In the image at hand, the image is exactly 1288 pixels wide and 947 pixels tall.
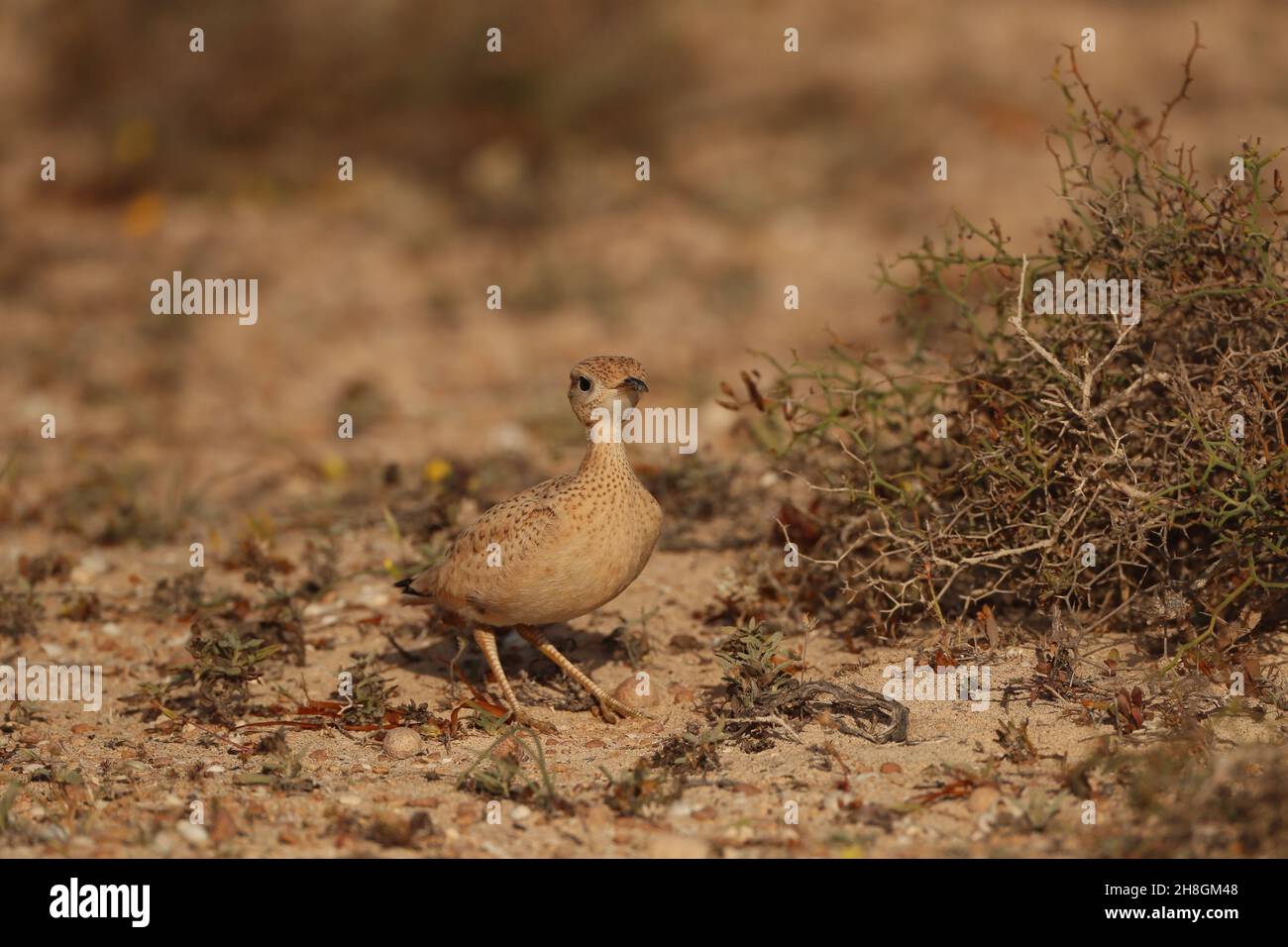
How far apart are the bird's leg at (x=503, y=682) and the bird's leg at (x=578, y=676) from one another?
19 cm

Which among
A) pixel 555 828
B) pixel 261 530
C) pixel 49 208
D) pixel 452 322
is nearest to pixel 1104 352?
pixel 555 828

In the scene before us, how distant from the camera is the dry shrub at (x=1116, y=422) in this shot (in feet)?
16.6

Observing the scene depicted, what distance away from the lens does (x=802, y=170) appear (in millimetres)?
13016

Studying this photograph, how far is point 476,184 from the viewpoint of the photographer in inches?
498

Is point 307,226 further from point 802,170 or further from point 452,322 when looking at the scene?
point 802,170

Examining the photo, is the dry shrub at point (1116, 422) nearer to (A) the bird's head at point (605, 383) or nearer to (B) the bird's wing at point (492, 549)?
(A) the bird's head at point (605, 383)

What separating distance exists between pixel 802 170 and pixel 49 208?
6855 mm

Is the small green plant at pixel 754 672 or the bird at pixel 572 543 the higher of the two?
the bird at pixel 572 543

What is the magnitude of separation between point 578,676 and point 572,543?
81 cm

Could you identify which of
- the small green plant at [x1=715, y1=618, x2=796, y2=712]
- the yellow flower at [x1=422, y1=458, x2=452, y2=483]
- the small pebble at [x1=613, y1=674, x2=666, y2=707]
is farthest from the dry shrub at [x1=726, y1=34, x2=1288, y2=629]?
the yellow flower at [x1=422, y1=458, x2=452, y2=483]

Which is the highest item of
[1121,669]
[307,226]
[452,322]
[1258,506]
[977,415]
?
[307,226]

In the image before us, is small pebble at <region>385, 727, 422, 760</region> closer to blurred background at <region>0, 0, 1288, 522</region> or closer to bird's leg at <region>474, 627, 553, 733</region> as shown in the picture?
bird's leg at <region>474, 627, 553, 733</region>

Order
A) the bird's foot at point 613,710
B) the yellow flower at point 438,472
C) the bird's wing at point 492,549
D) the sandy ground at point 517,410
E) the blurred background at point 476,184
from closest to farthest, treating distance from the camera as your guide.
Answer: the sandy ground at point 517,410, the bird's wing at point 492,549, the bird's foot at point 613,710, the yellow flower at point 438,472, the blurred background at point 476,184

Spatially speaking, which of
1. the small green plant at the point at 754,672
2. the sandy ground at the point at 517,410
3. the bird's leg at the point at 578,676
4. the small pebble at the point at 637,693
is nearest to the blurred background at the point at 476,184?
the sandy ground at the point at 517,410
